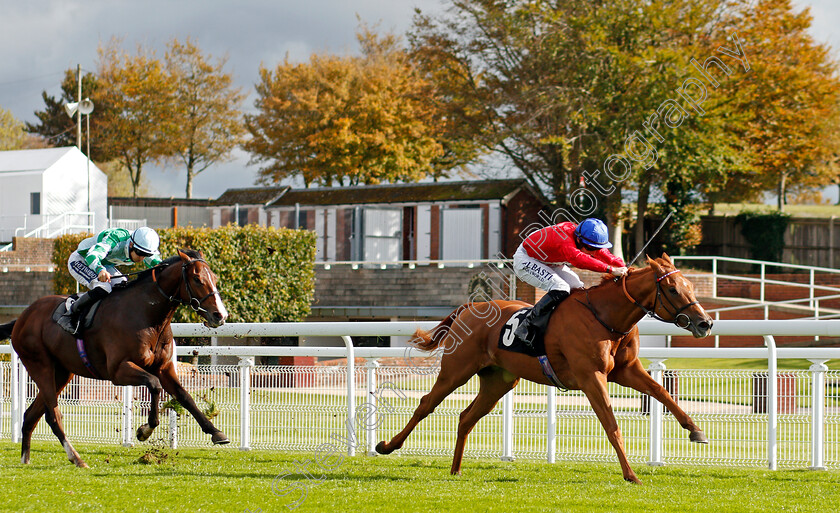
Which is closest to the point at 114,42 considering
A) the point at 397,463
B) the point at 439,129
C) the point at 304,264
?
the point at 439,129

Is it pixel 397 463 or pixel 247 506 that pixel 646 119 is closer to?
pixel 397 463

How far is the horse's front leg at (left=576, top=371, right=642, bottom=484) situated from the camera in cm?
598

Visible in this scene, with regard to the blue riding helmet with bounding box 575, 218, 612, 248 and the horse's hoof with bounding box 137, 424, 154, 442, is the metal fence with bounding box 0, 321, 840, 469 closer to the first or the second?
the blue riding helmet with bounding box 575, 218, 612, 248

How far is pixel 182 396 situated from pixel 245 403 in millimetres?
1650

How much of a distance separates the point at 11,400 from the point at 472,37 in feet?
70.5

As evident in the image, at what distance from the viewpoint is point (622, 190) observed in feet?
91.7

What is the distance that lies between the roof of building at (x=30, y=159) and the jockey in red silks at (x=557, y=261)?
1439 inches

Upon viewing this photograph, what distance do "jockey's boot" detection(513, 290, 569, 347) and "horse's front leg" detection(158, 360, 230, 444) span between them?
7.37 ft

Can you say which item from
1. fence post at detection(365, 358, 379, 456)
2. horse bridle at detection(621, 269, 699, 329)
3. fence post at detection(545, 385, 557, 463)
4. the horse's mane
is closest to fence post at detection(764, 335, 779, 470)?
horse bridle at detection(621, 269, 699, 329)

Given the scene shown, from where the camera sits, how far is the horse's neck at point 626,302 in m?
6.12

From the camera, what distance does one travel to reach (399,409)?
8516mm

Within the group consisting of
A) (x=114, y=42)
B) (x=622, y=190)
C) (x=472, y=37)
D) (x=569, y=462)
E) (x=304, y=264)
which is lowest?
(x=569, y=462)

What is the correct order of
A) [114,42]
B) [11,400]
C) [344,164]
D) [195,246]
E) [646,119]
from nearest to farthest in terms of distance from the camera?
[11,400] → [195,246] → [646,119] → [344,164] → [114,42]

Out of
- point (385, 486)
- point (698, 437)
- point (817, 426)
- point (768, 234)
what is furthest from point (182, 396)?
point (768, 234)
